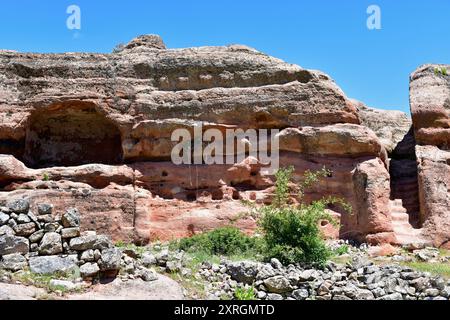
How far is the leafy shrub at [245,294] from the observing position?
37.5ft

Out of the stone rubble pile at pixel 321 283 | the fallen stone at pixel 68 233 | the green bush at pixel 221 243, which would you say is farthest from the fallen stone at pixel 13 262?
the green bush at pixel 221 243

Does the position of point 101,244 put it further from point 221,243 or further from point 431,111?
point 431,111

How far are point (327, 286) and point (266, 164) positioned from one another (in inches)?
409

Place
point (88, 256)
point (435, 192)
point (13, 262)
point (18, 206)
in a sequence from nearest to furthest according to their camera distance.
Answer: point (13, 262), point (88, 256), point (18, 206), point (435, 192)

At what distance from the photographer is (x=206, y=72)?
2347 cm

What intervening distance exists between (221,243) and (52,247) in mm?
7008

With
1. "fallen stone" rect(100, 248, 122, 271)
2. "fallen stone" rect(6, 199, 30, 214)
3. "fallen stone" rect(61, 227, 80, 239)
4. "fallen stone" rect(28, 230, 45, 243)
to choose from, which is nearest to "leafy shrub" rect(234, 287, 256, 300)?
"fallen stone" rect(100, 248, 122, 271)

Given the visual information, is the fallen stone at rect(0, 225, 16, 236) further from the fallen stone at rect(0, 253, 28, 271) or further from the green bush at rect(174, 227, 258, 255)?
the green bush at rect(174, 227, 258, 255)

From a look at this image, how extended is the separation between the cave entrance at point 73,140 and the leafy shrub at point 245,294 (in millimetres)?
13843

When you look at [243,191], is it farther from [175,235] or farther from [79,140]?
[79,140]

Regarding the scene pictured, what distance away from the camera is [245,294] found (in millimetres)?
11539

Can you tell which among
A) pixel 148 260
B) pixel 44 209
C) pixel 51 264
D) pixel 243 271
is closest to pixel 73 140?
pixel 148 260
